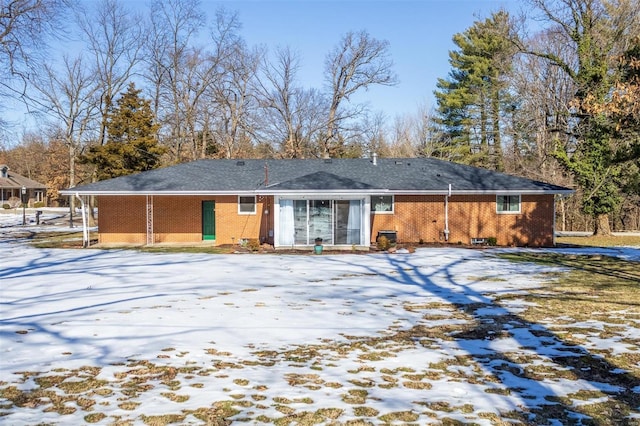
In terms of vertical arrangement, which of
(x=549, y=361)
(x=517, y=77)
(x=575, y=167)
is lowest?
(x=549, y=361)

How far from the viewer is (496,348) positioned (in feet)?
24.1

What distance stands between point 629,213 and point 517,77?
12.5 meters

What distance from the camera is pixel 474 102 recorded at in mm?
41438

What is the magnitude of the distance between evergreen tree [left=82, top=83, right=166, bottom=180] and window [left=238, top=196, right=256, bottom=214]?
13.4 m

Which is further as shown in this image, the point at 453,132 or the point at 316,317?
the point at 453,132

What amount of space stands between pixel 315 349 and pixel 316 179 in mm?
15248

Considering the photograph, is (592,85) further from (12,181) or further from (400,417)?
(12,181)

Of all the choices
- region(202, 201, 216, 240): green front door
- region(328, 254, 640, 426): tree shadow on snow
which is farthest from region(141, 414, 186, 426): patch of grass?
region(202, 201, 216, 240): green front door

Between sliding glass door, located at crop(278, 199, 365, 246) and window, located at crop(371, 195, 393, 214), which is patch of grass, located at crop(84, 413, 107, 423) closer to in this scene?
sliding glass door, located at crop(278, 199, 365, 246)

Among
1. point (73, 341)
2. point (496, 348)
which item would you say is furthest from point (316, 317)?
point (73, 341)

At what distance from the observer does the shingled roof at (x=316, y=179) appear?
72.6 ft

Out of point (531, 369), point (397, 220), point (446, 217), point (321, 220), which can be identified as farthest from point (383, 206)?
point (531, 369)

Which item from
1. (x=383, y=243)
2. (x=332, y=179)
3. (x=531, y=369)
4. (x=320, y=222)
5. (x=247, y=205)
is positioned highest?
(x=332, y=179)

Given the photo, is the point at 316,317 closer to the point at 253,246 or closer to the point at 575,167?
the point at 253,246
